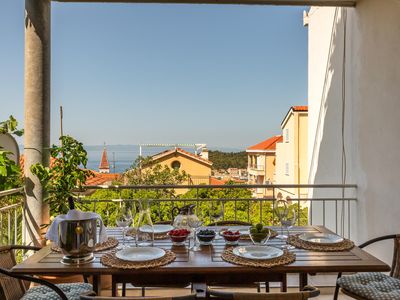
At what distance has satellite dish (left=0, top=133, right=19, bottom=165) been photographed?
317 cm

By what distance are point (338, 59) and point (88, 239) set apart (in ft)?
12.2

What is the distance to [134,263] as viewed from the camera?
5.28 ft

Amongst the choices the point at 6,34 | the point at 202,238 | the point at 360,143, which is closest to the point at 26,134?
the point at 202,238

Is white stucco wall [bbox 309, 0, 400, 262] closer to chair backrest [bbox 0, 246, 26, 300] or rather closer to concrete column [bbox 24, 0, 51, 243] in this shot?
chair backrest [bbox 0, 246, 26, 300]

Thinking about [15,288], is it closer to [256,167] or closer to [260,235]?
[260,235]

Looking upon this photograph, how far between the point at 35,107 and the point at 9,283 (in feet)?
5.66

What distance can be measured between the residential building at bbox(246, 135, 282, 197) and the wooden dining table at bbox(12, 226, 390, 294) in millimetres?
12200

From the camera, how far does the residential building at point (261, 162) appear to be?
1452cm

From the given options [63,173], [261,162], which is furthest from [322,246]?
[261,162]

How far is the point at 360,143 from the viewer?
3516 mm

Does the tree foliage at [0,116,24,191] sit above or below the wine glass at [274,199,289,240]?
above

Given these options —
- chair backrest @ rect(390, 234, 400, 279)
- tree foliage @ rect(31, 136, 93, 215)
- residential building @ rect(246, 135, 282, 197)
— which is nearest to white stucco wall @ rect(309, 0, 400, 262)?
chair backrest @ rect(390, 234, 400, 279)

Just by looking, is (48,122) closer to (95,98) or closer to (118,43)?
(118,43)

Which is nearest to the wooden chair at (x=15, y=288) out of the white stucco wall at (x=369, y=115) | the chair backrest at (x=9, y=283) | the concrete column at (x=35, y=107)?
the chair backrest at (x=9, y=283)
